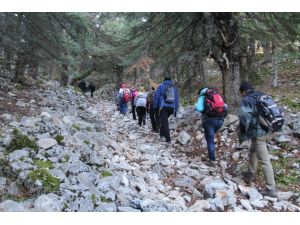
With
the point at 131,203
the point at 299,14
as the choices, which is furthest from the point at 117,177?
the point at 299,14

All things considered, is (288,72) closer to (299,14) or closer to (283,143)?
(299,14)

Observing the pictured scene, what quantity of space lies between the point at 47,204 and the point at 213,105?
4.67 m

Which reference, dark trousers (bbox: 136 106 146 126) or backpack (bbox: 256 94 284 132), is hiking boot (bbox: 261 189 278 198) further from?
dark trousers (bbox: 136 106 146 126)

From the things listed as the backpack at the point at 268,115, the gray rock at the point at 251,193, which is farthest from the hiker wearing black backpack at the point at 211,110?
the gray rock at the point at 251,193

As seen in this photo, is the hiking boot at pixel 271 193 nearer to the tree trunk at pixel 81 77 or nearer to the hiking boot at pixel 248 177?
the hiking boot at pixel 248 177

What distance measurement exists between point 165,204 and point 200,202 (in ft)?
2.46

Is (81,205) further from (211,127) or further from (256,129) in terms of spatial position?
(211,127)

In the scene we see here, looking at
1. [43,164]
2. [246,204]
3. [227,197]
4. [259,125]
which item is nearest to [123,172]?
[43,164]

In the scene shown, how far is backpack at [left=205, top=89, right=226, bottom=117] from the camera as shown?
789cm

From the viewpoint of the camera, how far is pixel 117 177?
20.1 feet

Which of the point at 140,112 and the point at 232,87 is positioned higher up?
the point at 232,87

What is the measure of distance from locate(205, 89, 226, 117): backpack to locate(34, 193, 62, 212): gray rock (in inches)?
174

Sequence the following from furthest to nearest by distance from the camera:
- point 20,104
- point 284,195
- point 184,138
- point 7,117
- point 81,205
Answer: point 20,104 < point 184,138 < point 7,117 < point 284,195 < point 81,205

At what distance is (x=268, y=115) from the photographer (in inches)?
252
